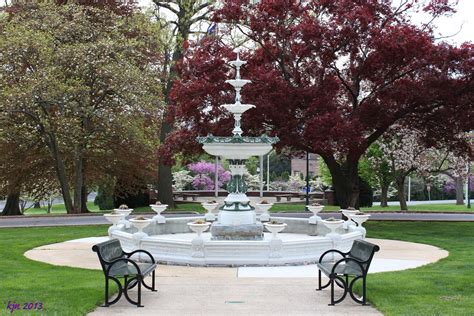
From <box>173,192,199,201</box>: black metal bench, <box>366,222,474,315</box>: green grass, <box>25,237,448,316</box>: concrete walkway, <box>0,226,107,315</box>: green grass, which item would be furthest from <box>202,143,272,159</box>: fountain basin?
<box>173,192,199,201</box>: black metal bench

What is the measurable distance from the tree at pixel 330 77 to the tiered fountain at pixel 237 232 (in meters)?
3.58

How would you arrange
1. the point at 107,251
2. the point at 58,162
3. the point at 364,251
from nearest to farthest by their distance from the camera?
1. the point at 107,251
2. the point at 364,251
3. the point at 58,162

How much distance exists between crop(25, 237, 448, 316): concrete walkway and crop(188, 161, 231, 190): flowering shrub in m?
42.5

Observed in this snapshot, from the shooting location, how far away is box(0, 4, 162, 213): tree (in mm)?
28406

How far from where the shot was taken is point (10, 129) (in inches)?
1152

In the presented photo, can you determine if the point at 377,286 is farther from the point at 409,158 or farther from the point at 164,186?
the point at 164,186

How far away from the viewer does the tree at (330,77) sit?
71.3ft

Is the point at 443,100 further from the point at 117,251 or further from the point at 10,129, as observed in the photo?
the point at 10,129

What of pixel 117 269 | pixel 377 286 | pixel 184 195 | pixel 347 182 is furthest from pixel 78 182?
pixel 377 286

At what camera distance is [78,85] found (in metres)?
29.0

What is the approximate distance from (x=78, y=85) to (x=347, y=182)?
43.2ft

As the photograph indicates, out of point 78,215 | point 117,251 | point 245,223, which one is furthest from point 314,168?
point 117,251

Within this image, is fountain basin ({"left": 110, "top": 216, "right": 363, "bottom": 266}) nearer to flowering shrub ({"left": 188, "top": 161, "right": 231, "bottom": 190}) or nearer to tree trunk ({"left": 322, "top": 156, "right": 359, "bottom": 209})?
tree trunk ({"left": 322, "top": 156, "right": 359, "bottom": 209})

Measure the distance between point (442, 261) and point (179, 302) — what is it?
7509 mm
